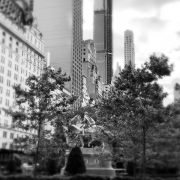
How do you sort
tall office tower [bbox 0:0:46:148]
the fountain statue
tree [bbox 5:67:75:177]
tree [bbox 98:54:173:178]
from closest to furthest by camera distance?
tall office tower [bbox 0:0:46:148] < tree [bbox 5:67:75:177] < tree [bbox 98:54:173:178] < the fountain statue

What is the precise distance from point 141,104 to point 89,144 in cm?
726

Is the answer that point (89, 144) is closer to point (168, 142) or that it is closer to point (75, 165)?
point (75, 165)

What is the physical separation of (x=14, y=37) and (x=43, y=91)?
8558 mm

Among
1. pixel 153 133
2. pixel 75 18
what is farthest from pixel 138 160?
pixel 75 18

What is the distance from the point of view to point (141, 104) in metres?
24.4

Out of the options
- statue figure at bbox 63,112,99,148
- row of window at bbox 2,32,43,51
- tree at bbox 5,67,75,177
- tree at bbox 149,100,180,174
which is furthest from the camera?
statue figure at bbox 63,112,99,148

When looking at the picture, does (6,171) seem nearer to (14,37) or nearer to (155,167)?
(14,37)

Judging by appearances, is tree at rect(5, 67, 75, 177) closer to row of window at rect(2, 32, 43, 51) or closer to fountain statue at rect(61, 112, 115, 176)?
row of window at rect(2, 32, 43, 51)

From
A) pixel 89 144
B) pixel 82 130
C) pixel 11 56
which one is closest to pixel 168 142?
pixel 11 56

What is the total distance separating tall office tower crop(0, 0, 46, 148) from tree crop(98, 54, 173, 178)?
824 cm

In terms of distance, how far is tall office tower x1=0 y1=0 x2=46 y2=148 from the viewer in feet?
55.3

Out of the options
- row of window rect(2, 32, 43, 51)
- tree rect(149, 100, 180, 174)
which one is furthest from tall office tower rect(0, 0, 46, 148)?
tree rect(149, 100, 180, 174)

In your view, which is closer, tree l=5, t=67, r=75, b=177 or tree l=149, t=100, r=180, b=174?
tree l=149, t=100, r=180, b=174

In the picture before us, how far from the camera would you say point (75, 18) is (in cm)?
9344
